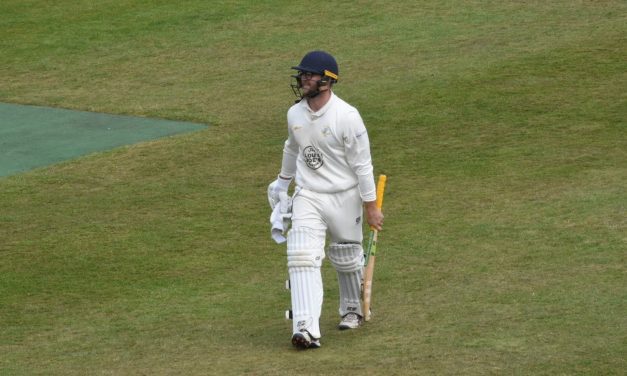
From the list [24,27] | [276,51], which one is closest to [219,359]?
[276,51]

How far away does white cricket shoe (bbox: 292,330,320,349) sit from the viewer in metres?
8.66

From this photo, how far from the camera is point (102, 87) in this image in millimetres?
17547

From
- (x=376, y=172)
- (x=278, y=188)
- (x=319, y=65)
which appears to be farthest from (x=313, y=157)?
(x=376, y=172)

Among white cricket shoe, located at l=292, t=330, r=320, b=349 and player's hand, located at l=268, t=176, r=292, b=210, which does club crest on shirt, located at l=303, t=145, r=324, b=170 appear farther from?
white cricket shoe, located at l=292, t=330, r=320, b=349

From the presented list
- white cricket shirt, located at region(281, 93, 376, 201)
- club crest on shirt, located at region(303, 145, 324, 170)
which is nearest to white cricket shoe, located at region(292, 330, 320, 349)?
white cricket shirt, located at region(281, 93, 376, 201)

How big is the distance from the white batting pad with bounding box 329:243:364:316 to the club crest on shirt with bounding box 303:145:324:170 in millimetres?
Answer: 558

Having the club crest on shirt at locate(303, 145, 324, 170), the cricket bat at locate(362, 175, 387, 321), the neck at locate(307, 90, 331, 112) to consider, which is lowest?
the cricket bat at locate(362, 175, 387, 321)

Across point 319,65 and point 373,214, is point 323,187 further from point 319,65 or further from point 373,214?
point 319,65

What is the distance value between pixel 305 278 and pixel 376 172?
493 centimetres

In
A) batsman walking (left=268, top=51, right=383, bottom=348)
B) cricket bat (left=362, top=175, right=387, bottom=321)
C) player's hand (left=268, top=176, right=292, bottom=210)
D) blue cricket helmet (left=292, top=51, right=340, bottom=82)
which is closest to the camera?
batsman walking (left=268, top=51, right=383, bottom=348)

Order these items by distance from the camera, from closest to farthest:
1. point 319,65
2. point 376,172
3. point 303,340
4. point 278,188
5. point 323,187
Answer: point 303,340, point 319,65, point 323,187, point 278,188, point 376,172

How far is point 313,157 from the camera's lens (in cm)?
904

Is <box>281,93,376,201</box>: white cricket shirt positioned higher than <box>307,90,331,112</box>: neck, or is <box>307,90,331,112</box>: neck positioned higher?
<box>307,90,331,112</box>: neck

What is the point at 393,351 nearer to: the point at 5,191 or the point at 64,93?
the point at 5,191
